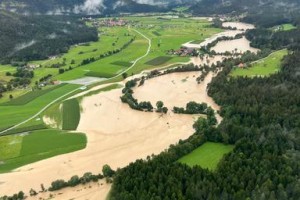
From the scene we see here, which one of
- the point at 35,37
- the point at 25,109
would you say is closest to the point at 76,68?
the point at 25,109

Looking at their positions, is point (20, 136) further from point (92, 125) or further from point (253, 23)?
point (253, 23)

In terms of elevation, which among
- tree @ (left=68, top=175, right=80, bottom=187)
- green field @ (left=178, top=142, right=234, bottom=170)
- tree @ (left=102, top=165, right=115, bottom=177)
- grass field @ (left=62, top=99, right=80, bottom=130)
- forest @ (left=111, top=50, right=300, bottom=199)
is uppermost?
forest @ (left=111, top=50, right=300, bottom=199)

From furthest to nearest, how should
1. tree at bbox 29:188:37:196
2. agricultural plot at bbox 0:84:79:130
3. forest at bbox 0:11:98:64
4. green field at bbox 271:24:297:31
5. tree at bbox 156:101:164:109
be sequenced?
green field at bbox 271:24:297:31 → forest at bbox 0:11:98:64 → tree at bbox 156:101:164:109 → agricultural plot at bbox 0:84:79:130 → tree at bbox 29:188:37:196

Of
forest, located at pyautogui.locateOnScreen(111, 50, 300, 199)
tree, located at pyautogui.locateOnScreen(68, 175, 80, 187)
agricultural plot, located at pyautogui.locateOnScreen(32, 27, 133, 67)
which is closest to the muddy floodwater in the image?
agricultural plot, located at pyautogui.locateOnScreen(32, 27, 133, 67)

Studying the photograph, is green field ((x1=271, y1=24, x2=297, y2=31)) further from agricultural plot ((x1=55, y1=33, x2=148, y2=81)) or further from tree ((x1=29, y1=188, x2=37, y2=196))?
tree ((x1=29, y1=188, x2=37, y2=196))

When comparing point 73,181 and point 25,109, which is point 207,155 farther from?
point 25,109

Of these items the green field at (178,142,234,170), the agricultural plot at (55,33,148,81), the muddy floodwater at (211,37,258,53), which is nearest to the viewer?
the green field at (178,142,234,170)

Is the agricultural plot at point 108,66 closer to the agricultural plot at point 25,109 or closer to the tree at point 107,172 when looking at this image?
the agricultural plot at point 25,109
